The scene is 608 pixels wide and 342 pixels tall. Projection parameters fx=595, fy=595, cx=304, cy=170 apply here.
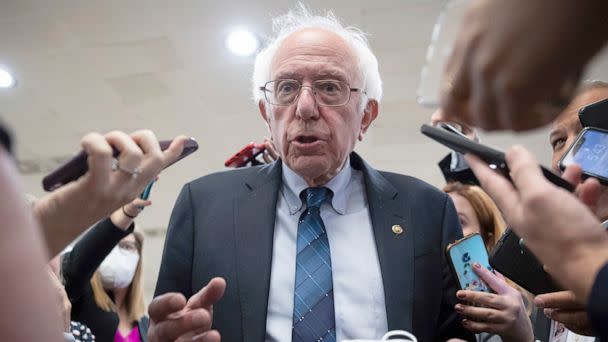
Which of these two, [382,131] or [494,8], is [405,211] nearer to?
[494,8]

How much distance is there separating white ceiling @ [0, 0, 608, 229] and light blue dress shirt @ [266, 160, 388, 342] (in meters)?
1.93

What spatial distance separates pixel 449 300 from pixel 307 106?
0.62 m

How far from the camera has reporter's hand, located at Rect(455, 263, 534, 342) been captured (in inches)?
50.2

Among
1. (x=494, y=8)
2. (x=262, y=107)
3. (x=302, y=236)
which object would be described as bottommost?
(x=302, y=236)

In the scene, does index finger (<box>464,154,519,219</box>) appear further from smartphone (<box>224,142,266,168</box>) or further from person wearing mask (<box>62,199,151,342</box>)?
smartphone (<box>224,142,266,168</box>)

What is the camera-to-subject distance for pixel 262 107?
1.83 m

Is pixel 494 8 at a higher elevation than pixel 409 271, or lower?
higher

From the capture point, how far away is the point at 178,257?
1395 mm

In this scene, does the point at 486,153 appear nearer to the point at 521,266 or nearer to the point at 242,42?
the point at 521,266

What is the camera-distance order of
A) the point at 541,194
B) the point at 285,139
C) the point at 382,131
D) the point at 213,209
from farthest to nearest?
1. the point at 382,131
2. the point at 285,139
3. the point at 213,209
4. the point at 541,194

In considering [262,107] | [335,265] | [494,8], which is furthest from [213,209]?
[494,8]

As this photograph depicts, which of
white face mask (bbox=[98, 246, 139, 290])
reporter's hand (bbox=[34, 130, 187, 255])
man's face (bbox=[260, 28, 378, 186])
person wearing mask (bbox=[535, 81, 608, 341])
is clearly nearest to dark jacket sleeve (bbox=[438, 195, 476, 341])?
person wearing mask (bbox=[535, 81, 608, 341])

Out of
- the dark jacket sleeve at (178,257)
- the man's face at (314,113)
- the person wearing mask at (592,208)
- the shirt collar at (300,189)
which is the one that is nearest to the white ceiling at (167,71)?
the man's face at (314,113)

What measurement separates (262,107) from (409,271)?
0.73 m
